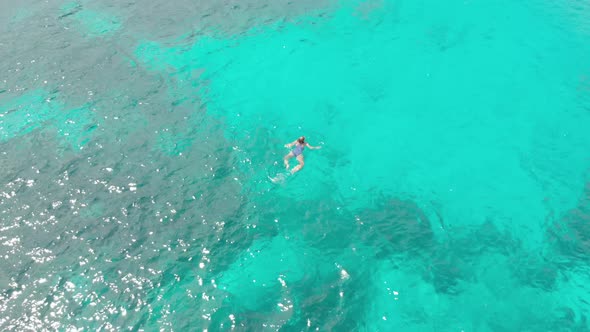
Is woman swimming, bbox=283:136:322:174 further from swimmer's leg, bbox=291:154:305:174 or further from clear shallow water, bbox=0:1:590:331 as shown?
clear shallow water, bbox=0:1:590:331

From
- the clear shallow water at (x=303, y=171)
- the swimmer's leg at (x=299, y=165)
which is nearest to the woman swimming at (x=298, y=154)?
the swimmer's leg at (x=299, y=165)

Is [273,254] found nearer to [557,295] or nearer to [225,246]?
[225,246]

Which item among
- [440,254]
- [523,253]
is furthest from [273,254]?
[523,253]

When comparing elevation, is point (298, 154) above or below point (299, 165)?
above

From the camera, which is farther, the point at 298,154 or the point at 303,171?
the point at 298,154

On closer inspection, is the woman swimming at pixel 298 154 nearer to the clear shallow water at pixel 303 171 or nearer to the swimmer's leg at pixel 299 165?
the swimmer's leg at pixel 299 165

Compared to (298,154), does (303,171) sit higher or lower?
lower

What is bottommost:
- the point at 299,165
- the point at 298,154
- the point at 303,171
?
the point at 303,171

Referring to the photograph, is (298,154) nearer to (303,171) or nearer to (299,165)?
(299,165)

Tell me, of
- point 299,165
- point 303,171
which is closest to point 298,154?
point 299,165
